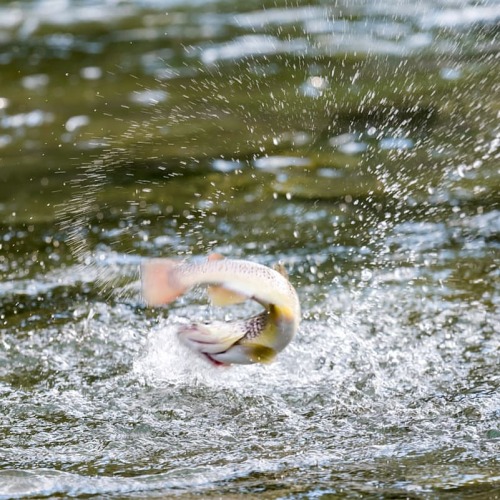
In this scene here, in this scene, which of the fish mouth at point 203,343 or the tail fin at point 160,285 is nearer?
the tail fin at point 160,285

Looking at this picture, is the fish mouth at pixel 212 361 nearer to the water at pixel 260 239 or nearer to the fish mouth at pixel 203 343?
the fish mouth at pixel 203 343

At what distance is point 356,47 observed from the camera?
855cm

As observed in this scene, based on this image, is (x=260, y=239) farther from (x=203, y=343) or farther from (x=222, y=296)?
(x=222, y=296)

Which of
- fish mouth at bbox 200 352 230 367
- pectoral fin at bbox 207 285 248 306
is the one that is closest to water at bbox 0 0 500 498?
fish mouth at bbox 200 352 230 367

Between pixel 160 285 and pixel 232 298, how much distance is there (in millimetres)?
249

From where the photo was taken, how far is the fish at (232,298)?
3.10 m

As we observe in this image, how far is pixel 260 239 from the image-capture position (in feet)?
17.5

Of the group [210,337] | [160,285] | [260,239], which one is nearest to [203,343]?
[210,337]

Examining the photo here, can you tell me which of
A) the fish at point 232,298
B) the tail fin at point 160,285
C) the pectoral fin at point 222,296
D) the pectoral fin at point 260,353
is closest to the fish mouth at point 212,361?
the fish at point 232,298

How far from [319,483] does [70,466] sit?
766 millimetres

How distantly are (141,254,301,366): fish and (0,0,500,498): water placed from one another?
29 centimetres

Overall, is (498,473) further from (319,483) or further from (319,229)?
(319,229)

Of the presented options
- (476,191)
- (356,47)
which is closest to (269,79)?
(356,47)

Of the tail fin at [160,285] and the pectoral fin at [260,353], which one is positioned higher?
the tail fin at [160,285]
